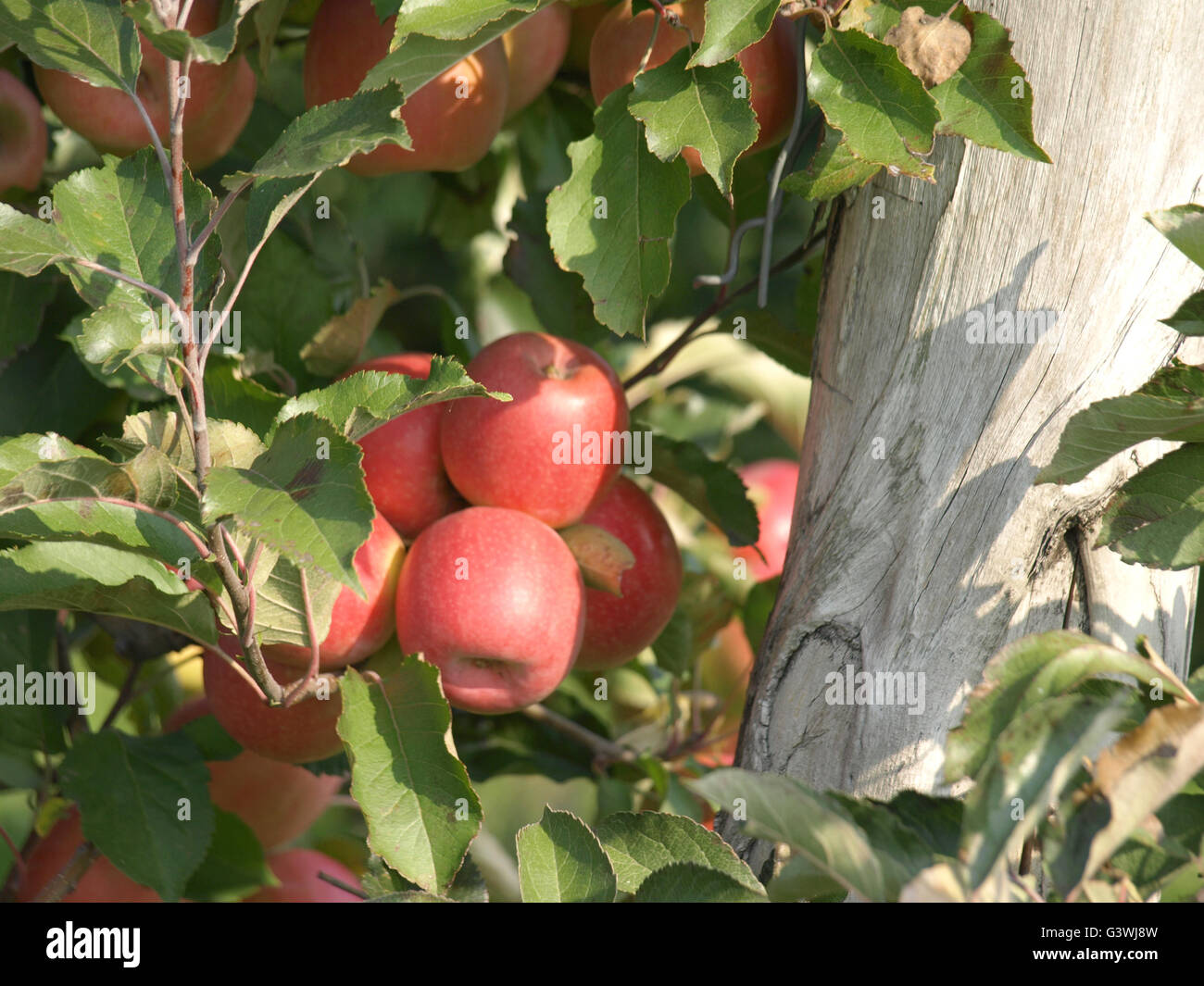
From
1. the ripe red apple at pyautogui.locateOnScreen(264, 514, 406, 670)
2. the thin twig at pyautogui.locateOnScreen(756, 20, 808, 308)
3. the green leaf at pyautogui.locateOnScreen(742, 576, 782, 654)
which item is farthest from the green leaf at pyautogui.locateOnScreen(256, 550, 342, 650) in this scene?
the green leaf at pyautogui.locateOnScreen(742, 576, 782, 654)

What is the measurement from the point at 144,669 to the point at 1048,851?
3.76ft

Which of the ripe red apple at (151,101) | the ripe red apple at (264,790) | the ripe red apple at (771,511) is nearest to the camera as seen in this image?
the ripe red apple at (151,101)

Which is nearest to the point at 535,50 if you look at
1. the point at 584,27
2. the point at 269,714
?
the point at 584,27

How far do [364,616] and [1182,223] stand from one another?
0.57 metres

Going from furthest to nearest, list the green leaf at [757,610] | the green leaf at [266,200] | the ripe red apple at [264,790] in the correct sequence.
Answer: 1. the green leaf at [757,610]
2. the ripe red apple at [264,790]
3. the green leaf at [266,200]

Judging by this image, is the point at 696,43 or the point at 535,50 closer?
the point at 696,43

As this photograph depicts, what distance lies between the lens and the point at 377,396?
2.23 feet

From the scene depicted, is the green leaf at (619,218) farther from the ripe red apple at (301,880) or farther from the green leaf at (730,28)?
the ripe red apple at (301,880)

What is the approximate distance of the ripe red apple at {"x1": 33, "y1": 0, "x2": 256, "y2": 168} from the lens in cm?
89

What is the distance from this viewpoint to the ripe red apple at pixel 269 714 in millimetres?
831

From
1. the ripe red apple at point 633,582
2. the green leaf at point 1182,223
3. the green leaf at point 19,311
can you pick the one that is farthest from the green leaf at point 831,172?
the green leaf at point 19,311

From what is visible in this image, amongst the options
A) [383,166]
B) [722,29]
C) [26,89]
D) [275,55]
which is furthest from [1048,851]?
[275,55]

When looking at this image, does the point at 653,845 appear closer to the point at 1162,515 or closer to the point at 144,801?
the point at 1162,515

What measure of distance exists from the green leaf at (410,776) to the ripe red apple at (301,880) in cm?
41
